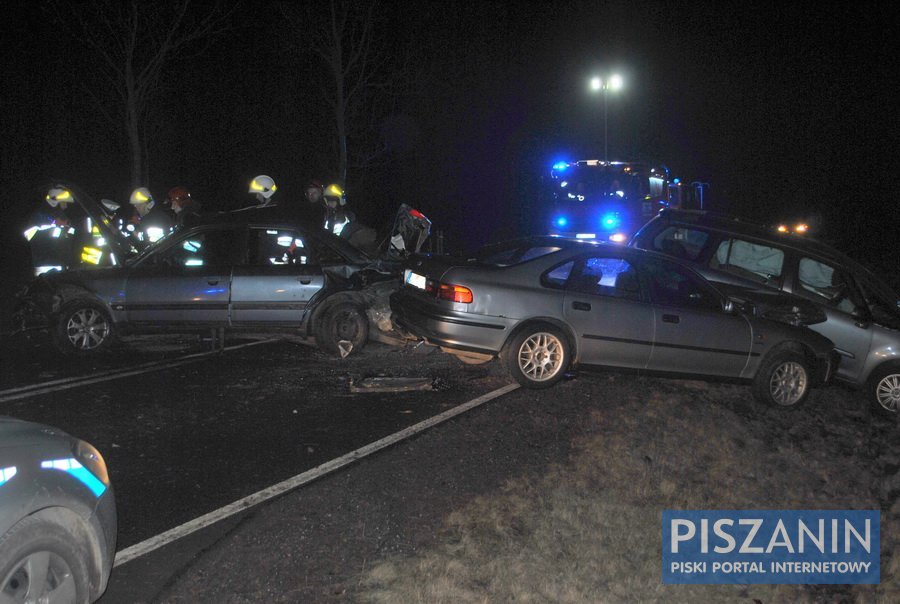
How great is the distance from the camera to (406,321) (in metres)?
8.25

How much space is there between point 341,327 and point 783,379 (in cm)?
479

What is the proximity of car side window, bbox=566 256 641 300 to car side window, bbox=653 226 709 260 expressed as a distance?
1.90 meters

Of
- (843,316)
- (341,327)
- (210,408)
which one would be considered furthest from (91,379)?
(843,316)

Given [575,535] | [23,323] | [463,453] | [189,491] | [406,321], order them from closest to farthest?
1. [575,535]
2. [189,491]
3. [463,453]
4. [406,321]
5. [23,323]

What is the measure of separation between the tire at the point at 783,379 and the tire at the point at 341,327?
4.29 metres

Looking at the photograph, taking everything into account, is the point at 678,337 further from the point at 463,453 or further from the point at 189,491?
the point at 189,491

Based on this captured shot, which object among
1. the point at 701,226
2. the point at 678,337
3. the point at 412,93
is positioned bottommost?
the point at 678,337

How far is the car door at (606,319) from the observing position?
7.83 meters

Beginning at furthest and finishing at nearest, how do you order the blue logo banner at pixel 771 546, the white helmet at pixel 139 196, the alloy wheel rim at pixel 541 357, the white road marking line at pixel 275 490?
the white helmet at pixel 139 196, the alloy wheel rim at pixel 541 357, the blue logo banner at pixel 771 546, the white road marking line at pixel 275 490

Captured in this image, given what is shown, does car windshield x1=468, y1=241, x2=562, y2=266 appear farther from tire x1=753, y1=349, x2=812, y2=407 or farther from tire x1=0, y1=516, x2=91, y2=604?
tire x1=0, y1=516, x2=91, y2=604

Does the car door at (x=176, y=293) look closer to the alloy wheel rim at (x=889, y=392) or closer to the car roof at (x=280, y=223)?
the car roof at (x=280, y=223)

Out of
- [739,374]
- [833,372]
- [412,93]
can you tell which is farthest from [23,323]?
[412,93]

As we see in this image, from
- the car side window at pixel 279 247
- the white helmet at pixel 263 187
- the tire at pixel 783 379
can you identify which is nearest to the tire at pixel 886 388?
the tire at pixel 783 379

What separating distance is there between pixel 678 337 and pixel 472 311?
2087 mm
